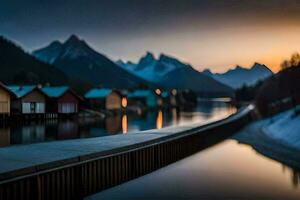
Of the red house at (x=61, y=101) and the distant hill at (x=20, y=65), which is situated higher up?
the distant hill at (x=20, y=65)

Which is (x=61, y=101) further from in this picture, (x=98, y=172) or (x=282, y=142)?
(x=98, y=172)

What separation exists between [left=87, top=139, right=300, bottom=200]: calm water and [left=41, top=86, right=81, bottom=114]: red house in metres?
A: 36.2

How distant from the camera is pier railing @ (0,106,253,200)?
14648 millimetres

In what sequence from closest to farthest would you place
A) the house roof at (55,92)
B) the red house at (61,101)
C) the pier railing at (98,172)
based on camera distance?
the pier railing at (98,172) < the red house at (61,101) < the house roof at (55,92)

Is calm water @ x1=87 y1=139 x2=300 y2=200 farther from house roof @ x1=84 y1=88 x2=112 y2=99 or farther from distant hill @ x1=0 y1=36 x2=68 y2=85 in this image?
distant hill @ x1=0 y1=36 x2=68 y2=85

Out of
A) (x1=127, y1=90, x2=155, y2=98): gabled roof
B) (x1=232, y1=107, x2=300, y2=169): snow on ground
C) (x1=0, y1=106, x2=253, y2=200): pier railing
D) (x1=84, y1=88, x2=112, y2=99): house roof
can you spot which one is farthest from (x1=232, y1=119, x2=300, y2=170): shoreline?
(x1=127, y1=90, x2=155, y2=98): gabled roof

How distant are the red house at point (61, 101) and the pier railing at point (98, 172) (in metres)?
33.9

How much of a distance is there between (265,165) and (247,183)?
6749mm

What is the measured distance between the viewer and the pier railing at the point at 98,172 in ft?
48.1

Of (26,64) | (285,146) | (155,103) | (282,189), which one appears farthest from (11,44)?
(282,189)

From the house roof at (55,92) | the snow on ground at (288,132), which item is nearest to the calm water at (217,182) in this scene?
the snow on ground at (288,132)

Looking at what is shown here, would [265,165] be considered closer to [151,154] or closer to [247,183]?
[247,183]

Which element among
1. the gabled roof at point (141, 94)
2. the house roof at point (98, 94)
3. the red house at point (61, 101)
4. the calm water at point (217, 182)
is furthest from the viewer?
the gabled roof at point (141, 94)

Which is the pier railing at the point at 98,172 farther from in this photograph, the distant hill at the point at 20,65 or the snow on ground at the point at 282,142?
the distant hill at the point at 20,65
